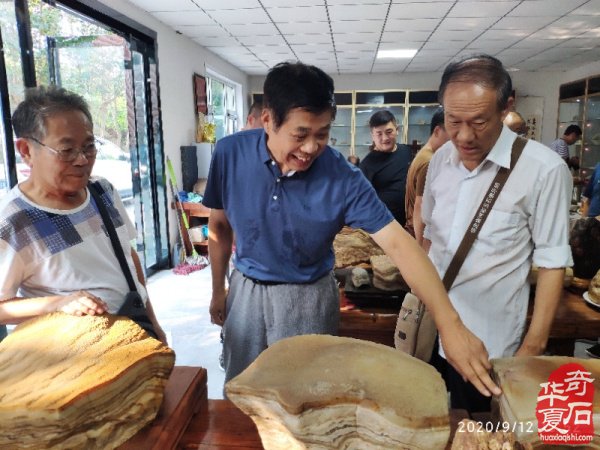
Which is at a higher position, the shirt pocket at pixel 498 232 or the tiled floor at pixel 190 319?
the shirt pocket at pixel 498 232

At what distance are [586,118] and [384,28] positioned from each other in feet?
15.1

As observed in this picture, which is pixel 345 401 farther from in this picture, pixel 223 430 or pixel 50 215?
pixel 50 215

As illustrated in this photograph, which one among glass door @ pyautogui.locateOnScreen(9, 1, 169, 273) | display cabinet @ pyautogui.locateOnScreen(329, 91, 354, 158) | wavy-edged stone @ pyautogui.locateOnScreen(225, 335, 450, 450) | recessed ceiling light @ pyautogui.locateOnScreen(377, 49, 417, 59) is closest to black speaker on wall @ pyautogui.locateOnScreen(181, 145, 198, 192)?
glass door @ pyautogui.locateOnScreen(9, 1, 169, 273)

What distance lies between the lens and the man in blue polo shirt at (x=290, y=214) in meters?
1.22

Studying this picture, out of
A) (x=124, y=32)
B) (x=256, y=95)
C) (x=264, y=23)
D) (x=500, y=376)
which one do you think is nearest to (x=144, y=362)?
(x=500, y=376)

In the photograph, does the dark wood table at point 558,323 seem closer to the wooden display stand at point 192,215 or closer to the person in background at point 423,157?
the person in background at point 423,157

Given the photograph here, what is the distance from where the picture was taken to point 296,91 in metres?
1.20

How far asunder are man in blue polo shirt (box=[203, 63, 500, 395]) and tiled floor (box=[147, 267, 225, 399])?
42.7 inches

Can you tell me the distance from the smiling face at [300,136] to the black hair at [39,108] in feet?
1.80

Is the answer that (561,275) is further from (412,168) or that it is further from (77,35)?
(77,35)

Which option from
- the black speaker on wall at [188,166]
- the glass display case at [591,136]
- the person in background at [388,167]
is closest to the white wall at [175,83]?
the black speaker on wall at [188,166]

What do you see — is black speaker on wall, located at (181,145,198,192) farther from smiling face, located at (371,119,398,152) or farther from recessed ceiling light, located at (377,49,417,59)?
recessed ceiling light, located at (377,49,417,59)

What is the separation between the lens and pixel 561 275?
1.34 meters

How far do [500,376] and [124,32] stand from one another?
15.1 ft
